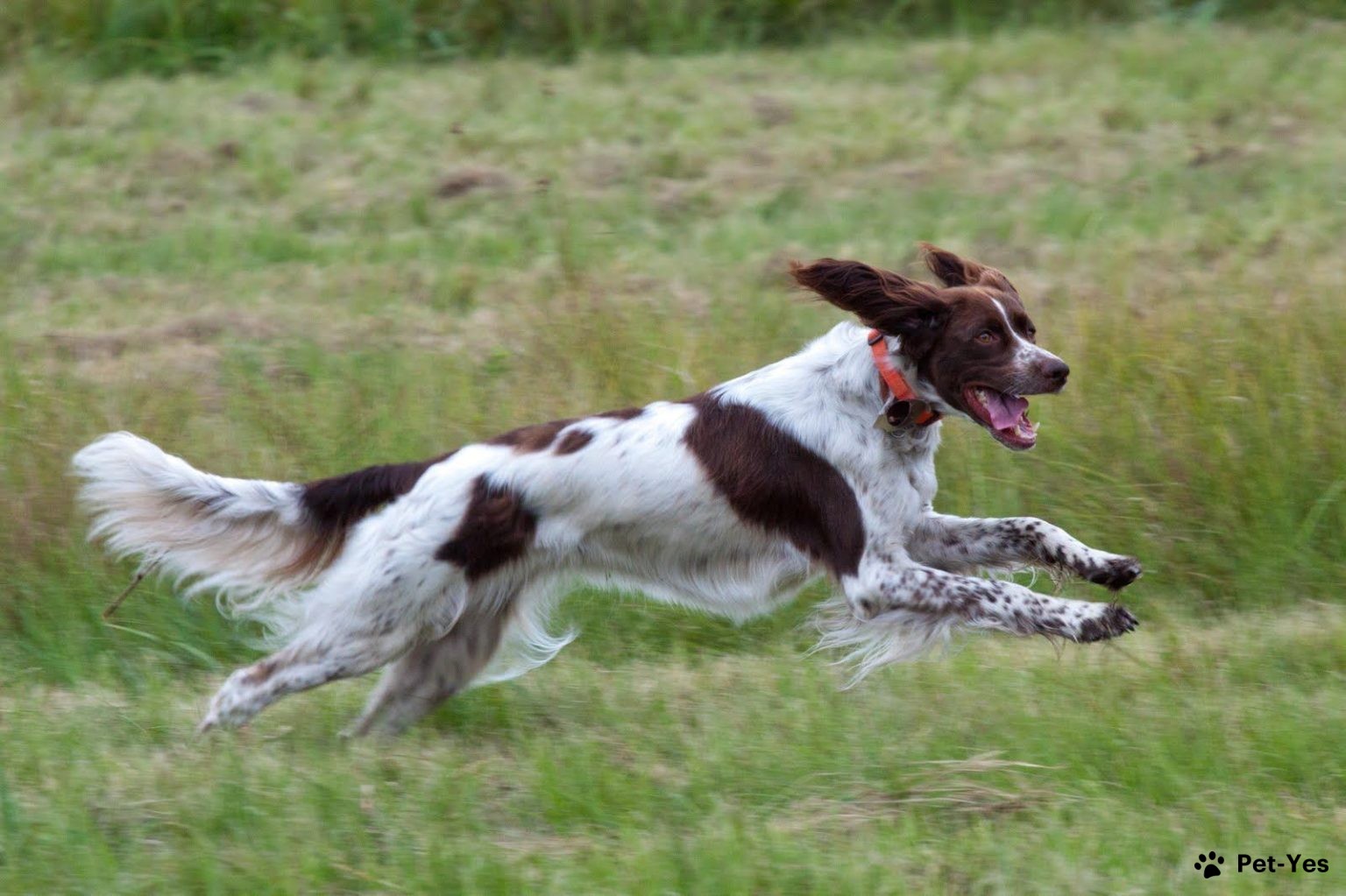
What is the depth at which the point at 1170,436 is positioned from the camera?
20.2 feet

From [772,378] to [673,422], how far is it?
310 mm

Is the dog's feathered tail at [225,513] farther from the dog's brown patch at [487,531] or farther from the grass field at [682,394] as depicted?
the grass field at [682,394]

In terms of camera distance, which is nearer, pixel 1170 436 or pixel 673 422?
pixel 673 422

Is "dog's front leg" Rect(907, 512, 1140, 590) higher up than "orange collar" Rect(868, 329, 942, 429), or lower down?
lower down

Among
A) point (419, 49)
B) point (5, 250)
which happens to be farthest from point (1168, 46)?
point (5, 250)

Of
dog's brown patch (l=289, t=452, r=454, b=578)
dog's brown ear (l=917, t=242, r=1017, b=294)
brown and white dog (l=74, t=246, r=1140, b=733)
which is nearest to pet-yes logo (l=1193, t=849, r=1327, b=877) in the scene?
brown and white dog (l=74, t=246, r=1140, b=733)

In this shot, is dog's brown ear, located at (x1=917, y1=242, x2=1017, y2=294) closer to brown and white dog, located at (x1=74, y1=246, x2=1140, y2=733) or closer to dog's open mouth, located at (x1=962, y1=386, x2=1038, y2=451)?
brown and white dog, located at (x1=74, y1=246, x2=1140, y2=733)

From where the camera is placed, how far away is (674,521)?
495cm

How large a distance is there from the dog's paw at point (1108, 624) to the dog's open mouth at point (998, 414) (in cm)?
50

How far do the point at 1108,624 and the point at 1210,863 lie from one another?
0.91 metres

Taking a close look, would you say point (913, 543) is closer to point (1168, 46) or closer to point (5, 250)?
point (5, 250)

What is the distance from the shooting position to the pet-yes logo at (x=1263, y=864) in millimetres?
3680

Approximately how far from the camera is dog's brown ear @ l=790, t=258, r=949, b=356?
15.6 feet

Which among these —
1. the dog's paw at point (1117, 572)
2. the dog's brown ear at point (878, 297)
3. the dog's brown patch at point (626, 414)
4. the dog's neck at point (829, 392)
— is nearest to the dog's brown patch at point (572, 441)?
the dog's brown patch at point (626, 414)
